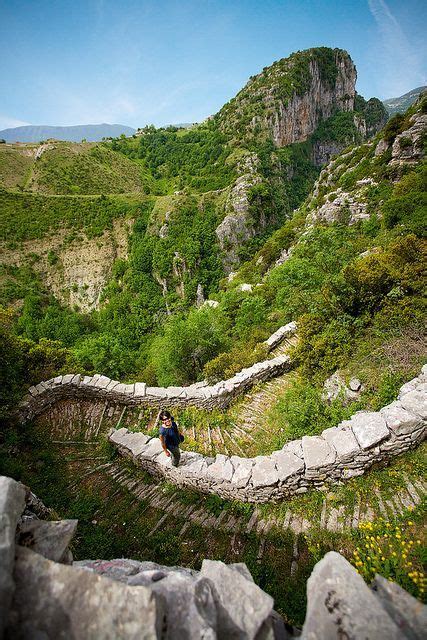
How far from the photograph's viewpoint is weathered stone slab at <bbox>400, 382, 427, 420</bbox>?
5262mm

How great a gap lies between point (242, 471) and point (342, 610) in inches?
157

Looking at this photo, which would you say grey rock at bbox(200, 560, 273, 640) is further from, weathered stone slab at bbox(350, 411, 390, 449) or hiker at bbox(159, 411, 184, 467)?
hiker at bbox(159, 411, 184, 467)

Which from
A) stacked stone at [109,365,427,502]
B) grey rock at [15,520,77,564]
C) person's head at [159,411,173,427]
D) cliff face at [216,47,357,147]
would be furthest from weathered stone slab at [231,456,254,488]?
cliff face at [216,47,357,147]

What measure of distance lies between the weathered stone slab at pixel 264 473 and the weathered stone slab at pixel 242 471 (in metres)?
0.11

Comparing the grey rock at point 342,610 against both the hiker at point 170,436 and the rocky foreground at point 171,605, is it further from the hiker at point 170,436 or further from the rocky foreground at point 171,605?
the hiker at point 170,436

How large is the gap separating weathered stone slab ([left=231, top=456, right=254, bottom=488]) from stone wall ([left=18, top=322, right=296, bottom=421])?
347 cm

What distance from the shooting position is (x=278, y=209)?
71125mm

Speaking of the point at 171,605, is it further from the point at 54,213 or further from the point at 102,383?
the point at 54,213

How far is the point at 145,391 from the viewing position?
10.2 metres

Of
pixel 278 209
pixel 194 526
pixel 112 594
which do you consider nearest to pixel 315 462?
pixel 194 526

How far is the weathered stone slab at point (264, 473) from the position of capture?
5625mm

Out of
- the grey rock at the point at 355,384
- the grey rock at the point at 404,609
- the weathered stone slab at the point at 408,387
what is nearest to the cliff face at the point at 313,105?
the grey rock at the point at 355,384

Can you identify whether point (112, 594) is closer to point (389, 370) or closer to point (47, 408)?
point (389, 370)

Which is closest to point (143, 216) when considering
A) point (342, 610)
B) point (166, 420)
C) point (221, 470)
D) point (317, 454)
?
point (166, 420)
